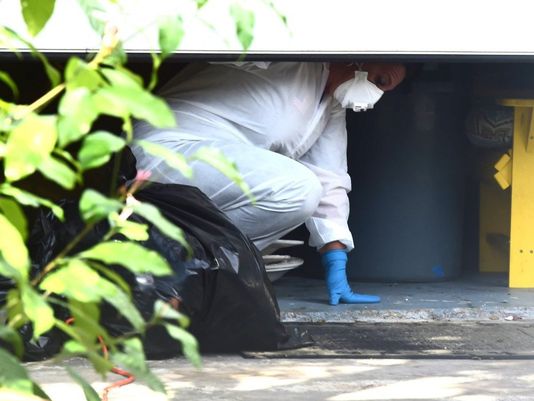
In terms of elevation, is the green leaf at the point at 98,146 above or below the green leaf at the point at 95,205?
above

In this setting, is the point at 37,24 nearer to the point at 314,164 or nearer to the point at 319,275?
the point at 314,164

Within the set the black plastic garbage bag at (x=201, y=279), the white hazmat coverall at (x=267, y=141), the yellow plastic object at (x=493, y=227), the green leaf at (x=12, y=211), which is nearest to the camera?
the green leaf at (x=12, y=211)

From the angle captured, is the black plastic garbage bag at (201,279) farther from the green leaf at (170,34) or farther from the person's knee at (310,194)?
the green leaf at (170,34)

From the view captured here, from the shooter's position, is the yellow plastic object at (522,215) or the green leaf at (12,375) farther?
the yellow plastic object at (522,215)

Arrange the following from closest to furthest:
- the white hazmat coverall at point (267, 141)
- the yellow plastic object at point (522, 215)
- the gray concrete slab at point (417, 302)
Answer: the white hazmat coverall at point (267, 141) → the gray concrete slab at point (417, 302) → the yellow plastic object at point (522, 215)

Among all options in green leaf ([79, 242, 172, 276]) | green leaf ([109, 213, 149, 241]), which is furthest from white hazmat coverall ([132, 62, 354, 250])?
green leaf ([79, 242, 172, 276])

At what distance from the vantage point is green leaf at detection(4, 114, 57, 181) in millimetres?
1054

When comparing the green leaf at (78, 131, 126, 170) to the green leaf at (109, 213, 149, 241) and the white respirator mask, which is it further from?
the white respirator mask

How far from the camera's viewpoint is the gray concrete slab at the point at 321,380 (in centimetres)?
344

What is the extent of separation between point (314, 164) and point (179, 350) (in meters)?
1.33

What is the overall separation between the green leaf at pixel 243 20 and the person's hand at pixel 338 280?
364 centimetres

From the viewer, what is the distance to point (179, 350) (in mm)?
3973

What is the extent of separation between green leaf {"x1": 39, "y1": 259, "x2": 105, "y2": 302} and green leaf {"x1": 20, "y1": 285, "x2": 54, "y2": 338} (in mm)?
19

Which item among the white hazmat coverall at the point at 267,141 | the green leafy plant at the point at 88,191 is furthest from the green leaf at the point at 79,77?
the white hazmat coverall at the point at 267,141
